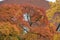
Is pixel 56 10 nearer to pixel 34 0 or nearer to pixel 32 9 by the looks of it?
pixel 32 9

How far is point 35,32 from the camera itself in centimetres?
1216

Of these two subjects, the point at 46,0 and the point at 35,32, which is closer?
the point at 35,32

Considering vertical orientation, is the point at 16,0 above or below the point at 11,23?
below

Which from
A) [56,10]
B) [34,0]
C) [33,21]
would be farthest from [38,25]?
[34,0]

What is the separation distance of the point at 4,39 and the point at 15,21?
3.30 feet

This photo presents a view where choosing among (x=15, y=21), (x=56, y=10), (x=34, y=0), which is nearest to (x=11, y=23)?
(x=15, y=21)

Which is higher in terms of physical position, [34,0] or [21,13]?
[21,13]

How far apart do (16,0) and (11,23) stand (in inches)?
416

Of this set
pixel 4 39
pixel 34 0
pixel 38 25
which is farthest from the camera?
pixel 34 0

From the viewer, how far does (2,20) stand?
1212 centimetres

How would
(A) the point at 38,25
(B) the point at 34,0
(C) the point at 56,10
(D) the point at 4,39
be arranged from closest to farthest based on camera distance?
(D) the point at 4,39
(A) the point at 38,25
(C) the point at 56,10
(B) the point at 34,0

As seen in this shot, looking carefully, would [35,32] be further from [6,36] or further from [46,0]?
[46,0]

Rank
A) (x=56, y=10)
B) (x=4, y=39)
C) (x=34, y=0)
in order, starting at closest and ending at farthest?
(x=4, y=39) → (x=56, y=10) → (x=34, y=0)

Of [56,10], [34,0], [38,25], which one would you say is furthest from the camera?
[34,0]
